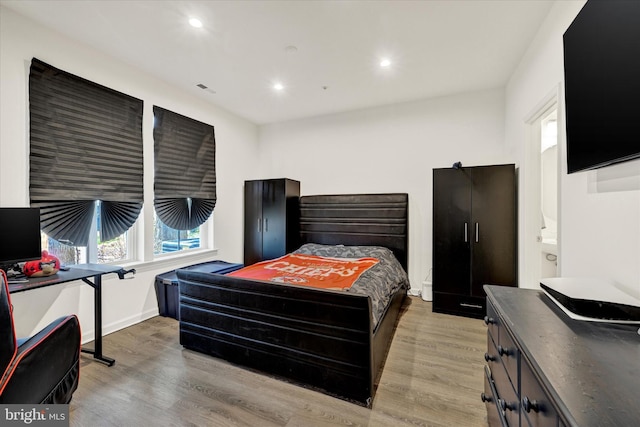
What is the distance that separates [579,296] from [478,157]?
301 centimetres

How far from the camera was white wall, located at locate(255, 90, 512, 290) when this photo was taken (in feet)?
12.0

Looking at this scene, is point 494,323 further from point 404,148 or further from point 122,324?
point 122,324

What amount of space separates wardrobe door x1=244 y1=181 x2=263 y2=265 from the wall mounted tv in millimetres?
3821

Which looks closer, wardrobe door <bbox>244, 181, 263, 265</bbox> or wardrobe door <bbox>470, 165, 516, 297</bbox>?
wardrobe door <bbox>470, 165, 516, 297</bbox>

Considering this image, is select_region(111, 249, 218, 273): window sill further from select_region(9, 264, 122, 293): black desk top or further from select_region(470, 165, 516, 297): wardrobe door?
select_region(470, 165, 516, 297): wardrobe door

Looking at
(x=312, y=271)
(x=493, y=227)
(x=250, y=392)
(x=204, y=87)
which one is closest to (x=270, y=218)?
(x=312, y=271)

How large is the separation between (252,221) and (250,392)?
2.94 metres

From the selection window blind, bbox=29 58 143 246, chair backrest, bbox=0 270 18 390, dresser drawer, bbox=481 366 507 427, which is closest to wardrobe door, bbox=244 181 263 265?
window blind, bbox=29 58 143 246

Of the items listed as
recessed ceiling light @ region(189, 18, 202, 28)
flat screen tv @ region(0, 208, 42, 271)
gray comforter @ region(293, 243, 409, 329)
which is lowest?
gray comforter @ region(293, 243, 409, 329)

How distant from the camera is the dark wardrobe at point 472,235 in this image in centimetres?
303

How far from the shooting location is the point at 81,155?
2559 mm

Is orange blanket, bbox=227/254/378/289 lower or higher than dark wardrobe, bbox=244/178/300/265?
lower

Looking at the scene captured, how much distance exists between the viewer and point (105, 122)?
274cm

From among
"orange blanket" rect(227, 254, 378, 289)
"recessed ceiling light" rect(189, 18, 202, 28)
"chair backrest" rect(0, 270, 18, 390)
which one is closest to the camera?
"chair backrest" rect(0, 270, 18, 390)
